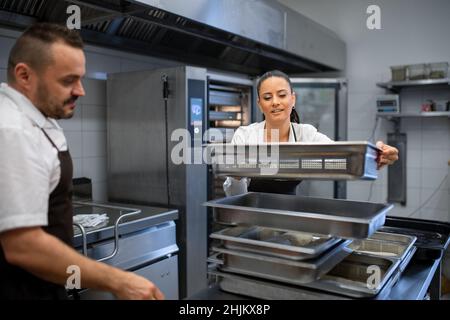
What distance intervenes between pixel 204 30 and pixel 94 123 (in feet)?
3.79

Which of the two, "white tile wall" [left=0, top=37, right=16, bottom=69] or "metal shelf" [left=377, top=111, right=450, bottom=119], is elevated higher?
"white tile wall" [left=0, top=37, right=16, bottom=69]

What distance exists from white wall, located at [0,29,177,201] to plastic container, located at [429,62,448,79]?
3053 mm

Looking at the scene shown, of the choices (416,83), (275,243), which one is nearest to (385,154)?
(275,243)

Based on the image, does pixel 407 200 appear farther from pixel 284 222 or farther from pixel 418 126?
pixel 284 222

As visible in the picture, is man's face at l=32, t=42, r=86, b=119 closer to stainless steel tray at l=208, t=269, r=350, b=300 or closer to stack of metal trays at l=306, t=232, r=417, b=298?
stainless steel tray at l=208, t=269, r=350, b=300

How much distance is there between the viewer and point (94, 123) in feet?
10.9

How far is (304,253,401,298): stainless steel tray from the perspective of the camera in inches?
49.1

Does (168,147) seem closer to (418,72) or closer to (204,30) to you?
(204,30)

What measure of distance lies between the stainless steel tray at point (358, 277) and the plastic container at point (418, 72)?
3.33 meters

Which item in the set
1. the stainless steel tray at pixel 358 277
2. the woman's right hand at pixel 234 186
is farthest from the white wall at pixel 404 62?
the stainless steel tray at pixel 358 277

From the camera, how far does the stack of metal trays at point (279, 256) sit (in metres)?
1.28

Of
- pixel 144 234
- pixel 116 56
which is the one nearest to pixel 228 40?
pixel 116 56

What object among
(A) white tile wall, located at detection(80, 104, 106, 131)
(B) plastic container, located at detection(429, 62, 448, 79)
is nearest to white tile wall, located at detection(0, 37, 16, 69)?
(A) white tile wall, located at detection(80, 104, 106, 131)

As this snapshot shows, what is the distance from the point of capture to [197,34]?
10.3 feet
